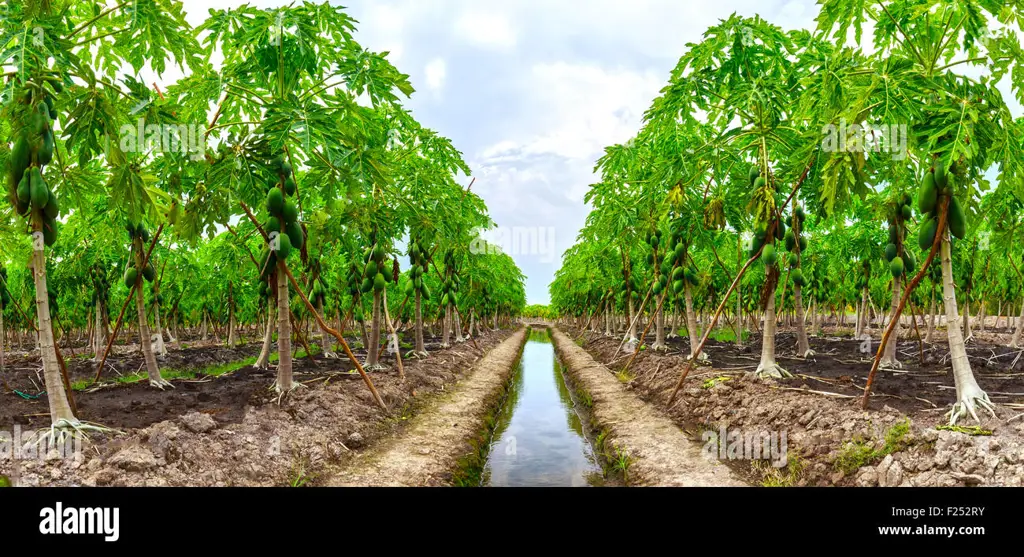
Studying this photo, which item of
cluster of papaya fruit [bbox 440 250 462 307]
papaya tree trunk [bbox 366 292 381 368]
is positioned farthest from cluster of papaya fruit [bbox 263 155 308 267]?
cluster of papaya fruit [bbox 440 250 462 307]

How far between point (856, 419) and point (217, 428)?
24.1ft

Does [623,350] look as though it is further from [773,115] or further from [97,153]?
[97,153]

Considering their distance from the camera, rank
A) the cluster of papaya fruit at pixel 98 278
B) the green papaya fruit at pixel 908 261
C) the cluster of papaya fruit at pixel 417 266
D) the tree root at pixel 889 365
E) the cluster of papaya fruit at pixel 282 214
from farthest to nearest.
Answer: the cluster of papaya fruit at pixel 98 278, the cluster of papaya fruit at pixel 417 266, the tree root at pixel 889 365, the green papaya fruit at pixel 908 261, the cluster of papaya fruit at pixel 282 214

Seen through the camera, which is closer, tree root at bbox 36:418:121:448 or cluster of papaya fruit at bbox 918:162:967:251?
tree root at bbox 36:418:121:448

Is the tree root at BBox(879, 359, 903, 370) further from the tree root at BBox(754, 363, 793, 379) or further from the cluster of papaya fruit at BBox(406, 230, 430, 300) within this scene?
the cluster of papaya fruit at BBox(406, 230, 430, 300)

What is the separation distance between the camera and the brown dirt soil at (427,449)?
6188mm

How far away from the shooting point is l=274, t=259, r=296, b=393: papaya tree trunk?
7562 millimetres

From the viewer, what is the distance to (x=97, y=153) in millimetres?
5199

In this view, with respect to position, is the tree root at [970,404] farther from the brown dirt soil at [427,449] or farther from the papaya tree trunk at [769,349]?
the brown dirt soil at [427,449]

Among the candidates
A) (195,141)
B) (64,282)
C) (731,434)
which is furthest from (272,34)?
(64,282)

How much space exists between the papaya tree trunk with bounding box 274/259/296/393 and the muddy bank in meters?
5.04

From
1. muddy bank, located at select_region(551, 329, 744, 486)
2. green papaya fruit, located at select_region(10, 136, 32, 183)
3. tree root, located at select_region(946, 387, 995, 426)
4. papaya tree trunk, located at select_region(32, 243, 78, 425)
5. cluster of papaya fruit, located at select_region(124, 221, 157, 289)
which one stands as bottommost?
muddy bank, located at select_region(551, 329, 744, 486)

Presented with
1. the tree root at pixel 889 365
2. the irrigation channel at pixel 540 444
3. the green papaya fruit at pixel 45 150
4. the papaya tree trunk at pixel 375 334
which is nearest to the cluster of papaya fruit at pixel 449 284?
the irrigation channel at pixel 540 444

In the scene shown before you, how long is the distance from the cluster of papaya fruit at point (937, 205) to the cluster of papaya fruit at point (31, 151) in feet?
28.4
